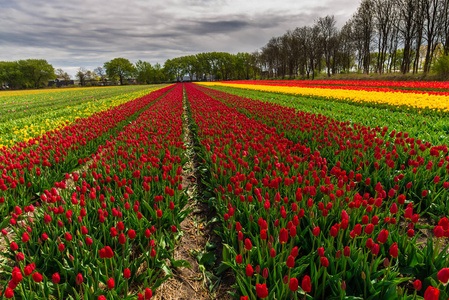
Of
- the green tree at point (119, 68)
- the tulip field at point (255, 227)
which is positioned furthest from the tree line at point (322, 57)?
the tulip field at point (255, 227)

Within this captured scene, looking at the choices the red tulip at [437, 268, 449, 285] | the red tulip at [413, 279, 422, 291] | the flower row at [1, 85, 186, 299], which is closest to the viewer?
the red tulip at [437, 268, 449, 285]

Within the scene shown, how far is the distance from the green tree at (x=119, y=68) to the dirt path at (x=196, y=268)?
13428 cm

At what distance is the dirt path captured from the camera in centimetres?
248

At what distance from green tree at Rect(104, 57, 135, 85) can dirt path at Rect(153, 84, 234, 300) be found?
5287 inches

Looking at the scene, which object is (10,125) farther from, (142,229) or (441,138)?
(441,138)

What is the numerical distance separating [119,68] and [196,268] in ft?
450

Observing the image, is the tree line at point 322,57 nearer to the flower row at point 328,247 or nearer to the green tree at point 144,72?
the green tree at point 144,72

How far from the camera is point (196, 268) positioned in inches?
112

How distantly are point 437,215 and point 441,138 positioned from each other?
3.22m

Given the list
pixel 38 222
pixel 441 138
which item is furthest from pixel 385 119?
pixel 38 222

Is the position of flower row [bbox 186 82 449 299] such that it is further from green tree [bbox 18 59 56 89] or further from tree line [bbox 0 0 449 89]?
green tree [bbox 18 59 56 89]

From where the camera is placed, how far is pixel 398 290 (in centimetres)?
175

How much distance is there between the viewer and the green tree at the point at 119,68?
120 metres

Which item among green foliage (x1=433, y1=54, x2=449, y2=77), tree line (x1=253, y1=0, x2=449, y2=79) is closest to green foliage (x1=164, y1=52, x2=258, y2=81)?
tree line (x1=253, y1=0, x2=449, y2=79)
